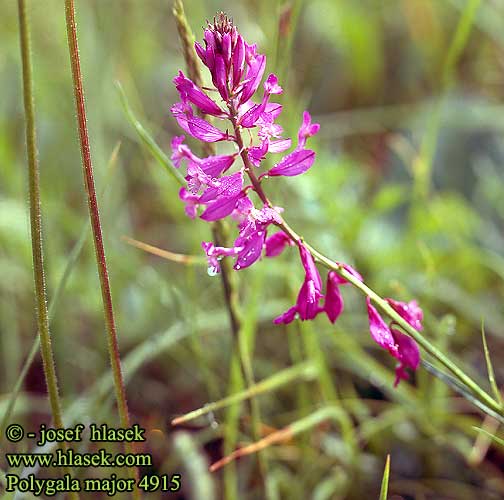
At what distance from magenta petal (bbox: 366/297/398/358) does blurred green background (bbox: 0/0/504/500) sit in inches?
15.3

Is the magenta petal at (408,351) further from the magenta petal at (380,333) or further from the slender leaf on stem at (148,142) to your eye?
the slender leaf on stem at (148,142)

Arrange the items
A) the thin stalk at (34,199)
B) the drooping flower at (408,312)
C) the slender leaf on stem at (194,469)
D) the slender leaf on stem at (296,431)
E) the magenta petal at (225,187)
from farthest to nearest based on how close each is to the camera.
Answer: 1. the slender leaf on stem at (194,469)
2. the slender leaf on stem at (296,431)
3. the drooping flower at (408,312)
4. the magenta petal at (225,187)
5. the thin stalk at (34,199)

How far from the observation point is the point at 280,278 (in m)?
1.84

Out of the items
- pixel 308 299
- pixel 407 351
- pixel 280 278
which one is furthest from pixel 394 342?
pixel 280 278

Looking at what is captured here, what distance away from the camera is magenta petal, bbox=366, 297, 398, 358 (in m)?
0.83

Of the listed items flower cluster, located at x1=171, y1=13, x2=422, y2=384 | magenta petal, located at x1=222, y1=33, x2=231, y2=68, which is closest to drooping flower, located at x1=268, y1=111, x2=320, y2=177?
flower cluster, located at x1=171, y1=13, x2=422, y2=384

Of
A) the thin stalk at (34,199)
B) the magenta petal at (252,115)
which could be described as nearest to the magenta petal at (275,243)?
the magenta petal at (252,115)

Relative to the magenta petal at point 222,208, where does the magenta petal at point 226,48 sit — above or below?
above

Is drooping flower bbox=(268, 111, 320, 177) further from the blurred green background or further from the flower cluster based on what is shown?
the blurred green background

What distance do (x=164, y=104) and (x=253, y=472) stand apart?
1.44 m

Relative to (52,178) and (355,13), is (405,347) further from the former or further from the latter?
(355,13)

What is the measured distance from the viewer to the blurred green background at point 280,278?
1.42m

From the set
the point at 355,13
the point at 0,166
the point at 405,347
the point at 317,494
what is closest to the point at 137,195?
the point at 0,166

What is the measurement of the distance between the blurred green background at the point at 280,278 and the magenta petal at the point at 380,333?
0.39 meters
